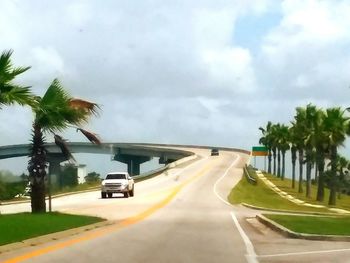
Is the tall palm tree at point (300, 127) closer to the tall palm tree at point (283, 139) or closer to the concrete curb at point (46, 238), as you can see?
the tall palm tree at point (283, 139)

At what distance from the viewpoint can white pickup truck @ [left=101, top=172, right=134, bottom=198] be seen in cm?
5819

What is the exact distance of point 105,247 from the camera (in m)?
19.1

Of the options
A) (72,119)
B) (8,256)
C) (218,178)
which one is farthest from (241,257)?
(218,178)

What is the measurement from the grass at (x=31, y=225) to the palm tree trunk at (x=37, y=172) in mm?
1259

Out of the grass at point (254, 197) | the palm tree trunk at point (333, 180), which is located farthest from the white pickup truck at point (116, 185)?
the palm tree trunk at point (333, 180)

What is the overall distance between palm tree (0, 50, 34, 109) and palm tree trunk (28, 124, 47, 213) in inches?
260

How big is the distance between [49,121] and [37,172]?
8.16 feet

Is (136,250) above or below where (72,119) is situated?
below

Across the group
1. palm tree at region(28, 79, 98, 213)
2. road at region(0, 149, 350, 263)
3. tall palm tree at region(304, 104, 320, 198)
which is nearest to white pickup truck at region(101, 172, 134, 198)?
tall palm tree at region(304, 104, 320, 198)

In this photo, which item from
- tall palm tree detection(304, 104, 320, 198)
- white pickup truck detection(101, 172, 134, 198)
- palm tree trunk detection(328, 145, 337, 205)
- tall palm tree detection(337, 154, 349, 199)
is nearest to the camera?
white pickup truck detection(101, 172, 134, 198)

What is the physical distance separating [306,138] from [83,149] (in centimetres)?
6608

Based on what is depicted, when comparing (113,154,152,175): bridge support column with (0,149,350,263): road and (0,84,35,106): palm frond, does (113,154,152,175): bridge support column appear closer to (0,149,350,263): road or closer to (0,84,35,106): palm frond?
(0,149,350,263): road

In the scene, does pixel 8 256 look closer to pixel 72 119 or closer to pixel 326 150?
pixel 72 119

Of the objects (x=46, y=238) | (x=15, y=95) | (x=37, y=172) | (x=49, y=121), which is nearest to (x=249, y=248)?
(x=46, y=238)
